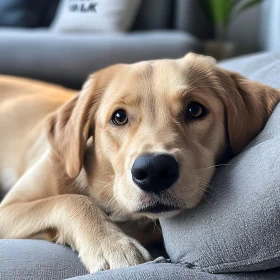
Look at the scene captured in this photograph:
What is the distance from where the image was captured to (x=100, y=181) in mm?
1542

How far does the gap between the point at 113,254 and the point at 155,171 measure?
257mm

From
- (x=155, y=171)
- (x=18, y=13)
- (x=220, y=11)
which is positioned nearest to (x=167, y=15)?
(x=220, y=11)

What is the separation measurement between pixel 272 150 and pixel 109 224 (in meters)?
0.49

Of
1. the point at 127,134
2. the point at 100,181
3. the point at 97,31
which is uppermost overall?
the point at 127,134

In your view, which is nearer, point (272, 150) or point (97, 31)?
point (272, 150)

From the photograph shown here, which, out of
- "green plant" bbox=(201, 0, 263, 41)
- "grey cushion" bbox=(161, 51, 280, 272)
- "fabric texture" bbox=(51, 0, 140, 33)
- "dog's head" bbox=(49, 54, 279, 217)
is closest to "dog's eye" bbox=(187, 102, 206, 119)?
"dog's head" bbox=(49, 54, 279, 217)

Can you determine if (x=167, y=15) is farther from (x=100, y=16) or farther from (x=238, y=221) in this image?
(x=238, y=221)

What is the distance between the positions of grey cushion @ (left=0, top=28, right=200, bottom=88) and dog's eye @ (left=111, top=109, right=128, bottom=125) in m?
1.68

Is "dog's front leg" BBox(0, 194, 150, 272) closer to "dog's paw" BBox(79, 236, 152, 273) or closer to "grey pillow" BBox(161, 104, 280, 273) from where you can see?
"dog's paw" BBox(79, 236, 152, 273)

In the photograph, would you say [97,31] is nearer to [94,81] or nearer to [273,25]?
[273,25]

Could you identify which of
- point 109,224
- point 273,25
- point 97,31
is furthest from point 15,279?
point 273,25

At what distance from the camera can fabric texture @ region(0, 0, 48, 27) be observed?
377 centimetres

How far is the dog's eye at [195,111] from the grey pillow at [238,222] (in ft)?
0.63

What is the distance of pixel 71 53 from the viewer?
10.2 feet
